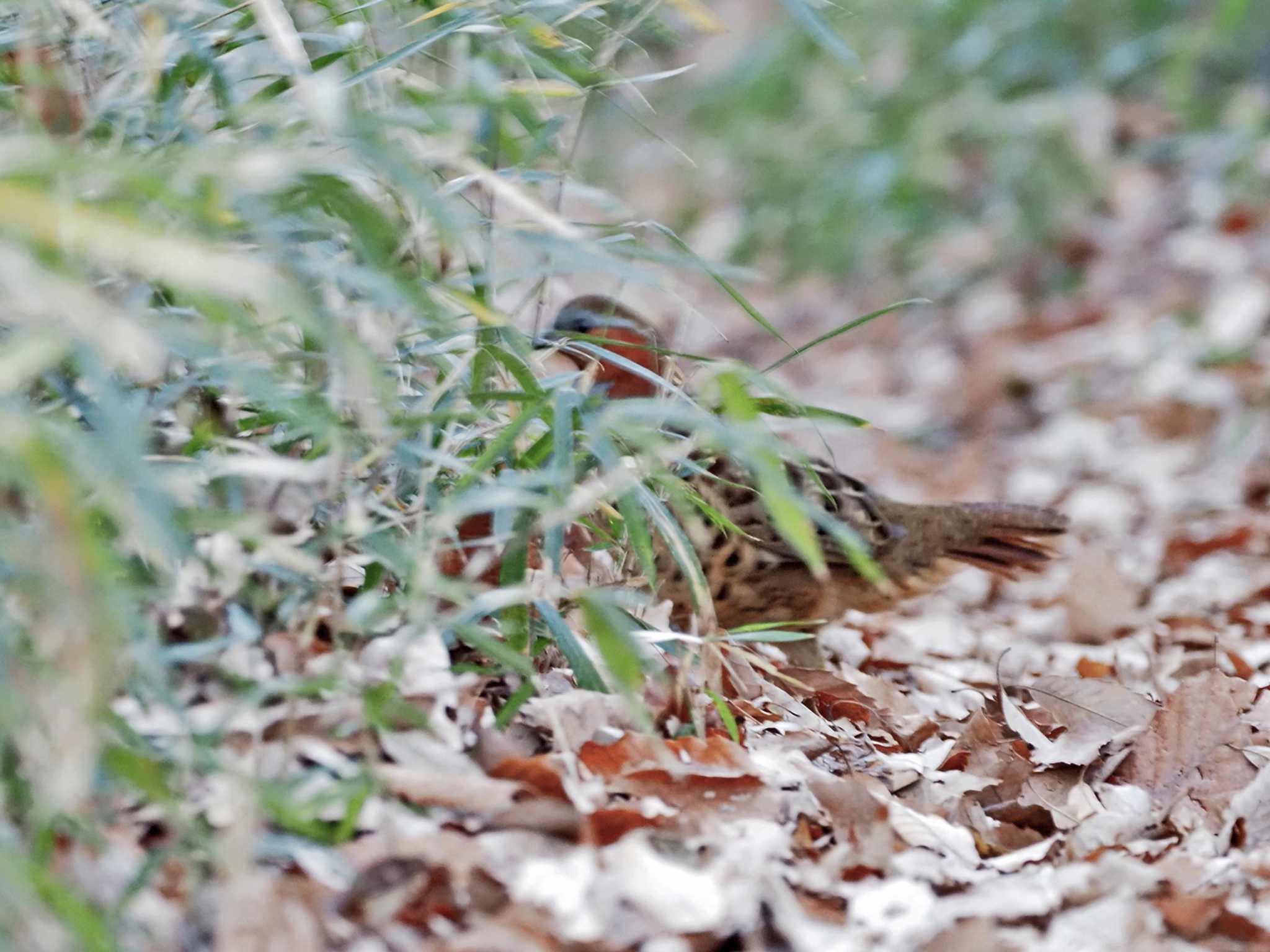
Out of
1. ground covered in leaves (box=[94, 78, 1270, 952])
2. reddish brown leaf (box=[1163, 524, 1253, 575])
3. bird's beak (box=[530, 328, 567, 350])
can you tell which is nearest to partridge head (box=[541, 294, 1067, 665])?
ground covered in leaves (box=[94, 78, 1270, 952])

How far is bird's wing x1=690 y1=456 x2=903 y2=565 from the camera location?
3.45m

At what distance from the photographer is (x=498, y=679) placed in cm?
232

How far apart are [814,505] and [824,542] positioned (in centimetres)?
34

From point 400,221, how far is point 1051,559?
2.17m

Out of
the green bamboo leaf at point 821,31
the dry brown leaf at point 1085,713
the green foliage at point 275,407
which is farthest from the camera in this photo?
the dry brown leaf at point 1085,713

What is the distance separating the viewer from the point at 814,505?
332 cm

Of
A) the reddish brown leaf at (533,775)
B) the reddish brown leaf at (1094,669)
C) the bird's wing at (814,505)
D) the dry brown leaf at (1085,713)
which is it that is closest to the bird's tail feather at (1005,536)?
the bird's wing at (814,505)

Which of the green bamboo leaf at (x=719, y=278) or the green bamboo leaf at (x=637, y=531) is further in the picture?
the green bamboo leaf at (x=719, y=278)

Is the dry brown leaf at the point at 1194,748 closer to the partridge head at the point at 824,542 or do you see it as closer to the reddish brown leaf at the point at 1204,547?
the partridge head at the point at 824,542

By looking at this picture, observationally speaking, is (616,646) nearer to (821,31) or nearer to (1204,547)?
(821,31)

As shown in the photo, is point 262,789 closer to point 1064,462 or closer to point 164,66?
point 164,66

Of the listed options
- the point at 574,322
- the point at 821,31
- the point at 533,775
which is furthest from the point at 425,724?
the point at 574,322

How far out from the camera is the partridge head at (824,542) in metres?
3.47

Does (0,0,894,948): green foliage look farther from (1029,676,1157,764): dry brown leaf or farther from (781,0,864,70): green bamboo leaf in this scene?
(1029,676,1157,764): dry brown leaf
